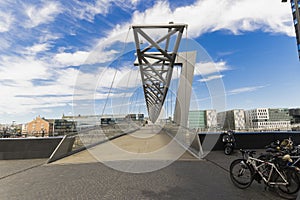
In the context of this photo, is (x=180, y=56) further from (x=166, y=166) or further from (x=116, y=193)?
(x=116, y=193)

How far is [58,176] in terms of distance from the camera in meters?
4.25

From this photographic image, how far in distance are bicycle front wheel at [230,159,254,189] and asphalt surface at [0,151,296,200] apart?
104 millimetres

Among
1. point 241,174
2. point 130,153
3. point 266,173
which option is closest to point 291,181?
point 266,173

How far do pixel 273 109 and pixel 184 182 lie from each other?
86.9 ft

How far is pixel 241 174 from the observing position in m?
3.34

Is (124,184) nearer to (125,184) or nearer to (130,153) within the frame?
(125,184)

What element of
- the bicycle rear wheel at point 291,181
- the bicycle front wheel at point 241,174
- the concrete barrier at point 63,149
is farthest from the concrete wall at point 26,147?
the bicycle rear wheel at point 291,181

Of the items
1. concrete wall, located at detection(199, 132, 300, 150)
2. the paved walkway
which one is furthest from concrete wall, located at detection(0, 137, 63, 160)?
concrete wall, located at detection(199, 132, 300, 150)

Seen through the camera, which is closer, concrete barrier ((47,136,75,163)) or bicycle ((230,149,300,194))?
bicycle ((230,149,300,194))

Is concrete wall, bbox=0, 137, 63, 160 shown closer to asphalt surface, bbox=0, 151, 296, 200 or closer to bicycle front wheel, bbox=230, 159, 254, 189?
asphalt surface, bbox=0, 151, 296, 200

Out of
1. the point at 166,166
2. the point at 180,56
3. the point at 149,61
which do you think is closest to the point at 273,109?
the point at 180,56

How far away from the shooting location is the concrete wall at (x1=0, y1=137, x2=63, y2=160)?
6406mm

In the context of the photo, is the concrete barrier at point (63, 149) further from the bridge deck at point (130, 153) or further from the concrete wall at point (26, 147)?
the concrete wall at point (26, 147)

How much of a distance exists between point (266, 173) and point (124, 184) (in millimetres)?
2352
